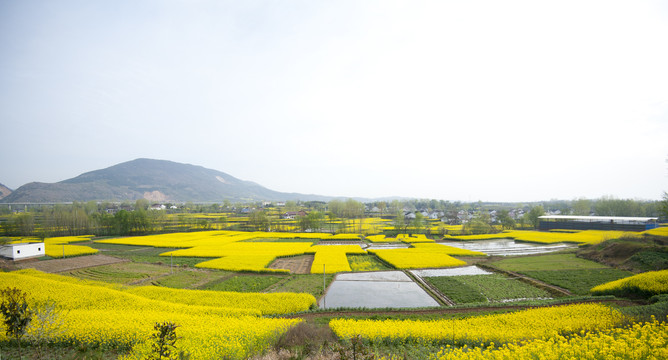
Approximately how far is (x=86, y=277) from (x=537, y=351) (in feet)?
129

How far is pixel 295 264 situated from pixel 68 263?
3002 centimetres

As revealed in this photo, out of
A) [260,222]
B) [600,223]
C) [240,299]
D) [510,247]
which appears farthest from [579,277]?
[260,222]

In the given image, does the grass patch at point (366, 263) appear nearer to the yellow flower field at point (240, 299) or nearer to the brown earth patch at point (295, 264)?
the brown earth patch at point (295, 264)

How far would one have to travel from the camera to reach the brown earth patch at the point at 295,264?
101 feet

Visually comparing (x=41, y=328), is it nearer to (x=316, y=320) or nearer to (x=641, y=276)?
(x=316, y=320)

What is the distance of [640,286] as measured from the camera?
18922 mm

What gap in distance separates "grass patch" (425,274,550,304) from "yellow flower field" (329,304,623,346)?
16.3 ft

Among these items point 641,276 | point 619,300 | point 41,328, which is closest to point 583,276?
point 641,276

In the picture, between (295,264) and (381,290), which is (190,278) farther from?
(381,290)

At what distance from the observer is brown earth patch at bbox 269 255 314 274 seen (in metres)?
30.8

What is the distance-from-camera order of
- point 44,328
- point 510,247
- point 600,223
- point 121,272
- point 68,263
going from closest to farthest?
point 44,328
point 121,272
point 68,263
point 510,247
point 600,223

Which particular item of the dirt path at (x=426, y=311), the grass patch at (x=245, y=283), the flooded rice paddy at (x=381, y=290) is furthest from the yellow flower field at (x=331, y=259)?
the dirt path at (x=426, y=311)

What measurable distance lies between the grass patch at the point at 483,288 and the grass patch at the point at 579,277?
2443mm

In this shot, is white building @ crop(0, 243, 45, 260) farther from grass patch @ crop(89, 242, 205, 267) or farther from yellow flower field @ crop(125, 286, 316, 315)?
yellow flower field @ crop(125, 286, 316, 315)
